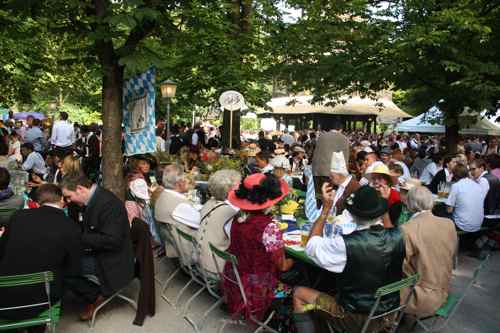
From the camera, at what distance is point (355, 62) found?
12141 millimetres

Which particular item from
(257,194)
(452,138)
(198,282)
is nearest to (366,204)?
(257,194)

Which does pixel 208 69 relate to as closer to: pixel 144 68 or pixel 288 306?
pixel 144 68

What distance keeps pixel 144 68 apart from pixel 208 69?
335 inches

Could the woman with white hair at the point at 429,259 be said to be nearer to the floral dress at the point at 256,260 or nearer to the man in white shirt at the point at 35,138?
the floral dress at the point at 256,260

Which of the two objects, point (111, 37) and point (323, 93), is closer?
point (111, 37)

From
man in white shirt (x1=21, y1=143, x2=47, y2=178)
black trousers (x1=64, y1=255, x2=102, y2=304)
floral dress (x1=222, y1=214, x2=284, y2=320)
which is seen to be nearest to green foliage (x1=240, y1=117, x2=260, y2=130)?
man in white shirt (x1=21, y1=143, x2=47, y2=178)

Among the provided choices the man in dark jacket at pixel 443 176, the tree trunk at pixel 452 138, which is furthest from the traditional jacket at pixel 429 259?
the tree trunk at pixel 452 138

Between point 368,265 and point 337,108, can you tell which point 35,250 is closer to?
point 368,265

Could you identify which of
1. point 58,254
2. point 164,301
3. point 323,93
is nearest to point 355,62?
point 323,93

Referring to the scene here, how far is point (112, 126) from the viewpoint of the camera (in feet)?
19.5

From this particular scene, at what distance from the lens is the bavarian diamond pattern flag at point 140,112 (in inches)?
240

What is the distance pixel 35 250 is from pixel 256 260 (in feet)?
5.49

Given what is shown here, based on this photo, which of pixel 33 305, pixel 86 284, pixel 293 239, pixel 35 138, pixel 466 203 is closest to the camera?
pixel 33 305

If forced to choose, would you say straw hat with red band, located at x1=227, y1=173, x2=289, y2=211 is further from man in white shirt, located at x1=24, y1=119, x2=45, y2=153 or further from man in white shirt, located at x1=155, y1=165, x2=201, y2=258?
man in white shirt, located at x1=24, y1=119, x2=45, y2=153
